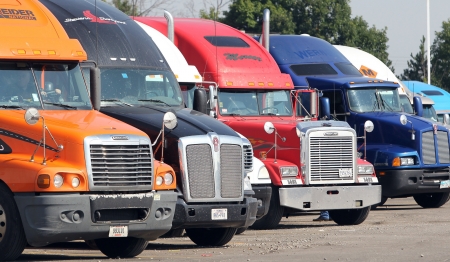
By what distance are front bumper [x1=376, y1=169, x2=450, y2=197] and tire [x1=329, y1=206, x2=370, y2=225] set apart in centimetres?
253

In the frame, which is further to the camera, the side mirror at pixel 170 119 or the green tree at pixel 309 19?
the green tree at pixel 309 19

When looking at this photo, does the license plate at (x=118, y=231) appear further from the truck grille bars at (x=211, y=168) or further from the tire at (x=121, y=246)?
the truck grille bars at (x=211, y=168)

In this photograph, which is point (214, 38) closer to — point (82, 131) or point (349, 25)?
point (82, 131)

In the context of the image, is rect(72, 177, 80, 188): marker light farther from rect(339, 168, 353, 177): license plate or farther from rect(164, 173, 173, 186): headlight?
rect(339, 168, 353, 177): license plate

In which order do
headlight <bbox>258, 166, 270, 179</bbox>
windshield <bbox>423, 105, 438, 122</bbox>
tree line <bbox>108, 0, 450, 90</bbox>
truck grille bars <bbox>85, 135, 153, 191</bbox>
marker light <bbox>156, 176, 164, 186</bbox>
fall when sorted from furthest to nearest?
tree line <bbox>108, 0, 450, 90</bbox>, windshield <bbox>423, 105, 438, 122</bbox>, headlight <bbox>258, 166, 270, 179</bbox>, marker light <bbox>156, 176, 164, 186</bbox>, truck grille bars <bbox>85, 135, 153, 191</bbox>

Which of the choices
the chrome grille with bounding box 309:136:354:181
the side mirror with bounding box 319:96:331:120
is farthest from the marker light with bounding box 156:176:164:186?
the side mirror with bounding box 319:96:331:120

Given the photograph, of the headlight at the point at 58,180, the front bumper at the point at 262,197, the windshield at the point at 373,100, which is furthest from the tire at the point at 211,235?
the windshield at the point at 373,100

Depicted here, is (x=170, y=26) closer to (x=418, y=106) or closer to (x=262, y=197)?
(x=262, y=197)

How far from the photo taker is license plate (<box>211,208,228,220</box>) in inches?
537

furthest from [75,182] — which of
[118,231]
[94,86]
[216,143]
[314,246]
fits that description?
[314,246]

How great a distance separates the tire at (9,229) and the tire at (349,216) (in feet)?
27.9

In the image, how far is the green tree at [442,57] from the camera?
7536 centimetres

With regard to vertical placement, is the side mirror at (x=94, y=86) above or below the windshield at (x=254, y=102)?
above

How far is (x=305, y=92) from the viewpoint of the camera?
64.5 ft
